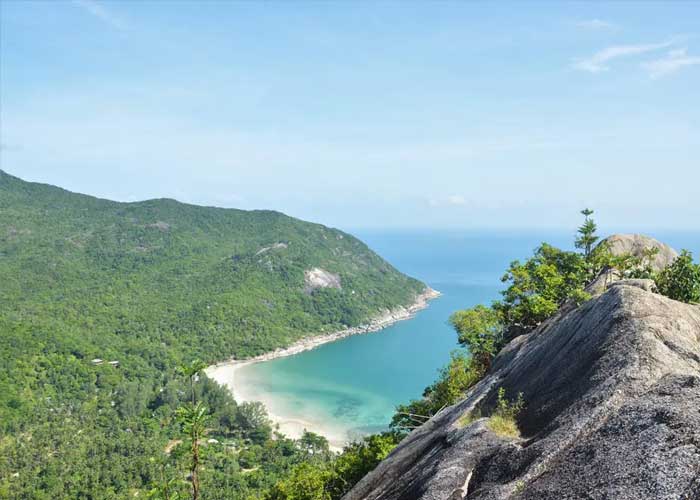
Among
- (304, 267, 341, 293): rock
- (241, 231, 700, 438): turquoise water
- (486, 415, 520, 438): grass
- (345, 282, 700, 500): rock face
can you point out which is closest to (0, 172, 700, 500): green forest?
(486, 415, 520, 438): grass

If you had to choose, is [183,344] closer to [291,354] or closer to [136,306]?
[136,306]

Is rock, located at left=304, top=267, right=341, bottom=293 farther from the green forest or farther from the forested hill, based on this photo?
the green forest

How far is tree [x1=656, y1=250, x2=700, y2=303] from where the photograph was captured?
786 inches

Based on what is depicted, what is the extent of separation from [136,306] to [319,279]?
65.9 meters

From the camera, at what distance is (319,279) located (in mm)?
176625

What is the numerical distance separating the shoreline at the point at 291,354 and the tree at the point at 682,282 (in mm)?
61491

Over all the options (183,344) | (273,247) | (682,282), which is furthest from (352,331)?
(682,282)

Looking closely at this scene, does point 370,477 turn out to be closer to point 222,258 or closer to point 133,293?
point 133,293

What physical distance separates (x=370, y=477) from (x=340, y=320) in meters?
141

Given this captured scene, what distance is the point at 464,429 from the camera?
13.0m

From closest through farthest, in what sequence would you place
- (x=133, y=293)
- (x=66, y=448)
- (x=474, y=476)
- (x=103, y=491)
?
(x=474, y=476) < (x=103, y=491) < (x=66, y=448) < (x=133, y=293)

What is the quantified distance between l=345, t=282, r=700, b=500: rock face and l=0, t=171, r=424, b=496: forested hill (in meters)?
72.1

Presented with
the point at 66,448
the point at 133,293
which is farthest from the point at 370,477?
the point at 133,293

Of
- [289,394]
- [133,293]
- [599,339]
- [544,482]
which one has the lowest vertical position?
[289,394]
